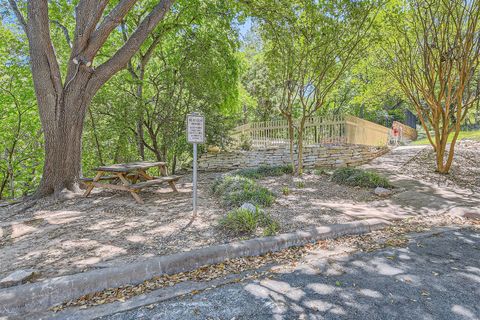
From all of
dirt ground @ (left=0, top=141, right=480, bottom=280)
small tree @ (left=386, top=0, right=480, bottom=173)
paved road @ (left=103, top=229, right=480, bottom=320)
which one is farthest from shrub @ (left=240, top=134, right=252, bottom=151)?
paved road @ (left=103, top=229, right=480, bottom=320)

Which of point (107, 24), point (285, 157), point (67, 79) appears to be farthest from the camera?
point (285, 157)

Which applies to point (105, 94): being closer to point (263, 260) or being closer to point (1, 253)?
point (1, 253)

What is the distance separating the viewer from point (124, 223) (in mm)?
3967

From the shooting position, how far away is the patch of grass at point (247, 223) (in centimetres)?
348

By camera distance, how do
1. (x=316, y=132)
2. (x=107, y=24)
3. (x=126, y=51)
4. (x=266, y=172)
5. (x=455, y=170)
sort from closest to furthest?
(x=107, y=24) < (x=126, y=51) < (x=455, y=170) < (x=266, y=172) < (x=316, y=132)

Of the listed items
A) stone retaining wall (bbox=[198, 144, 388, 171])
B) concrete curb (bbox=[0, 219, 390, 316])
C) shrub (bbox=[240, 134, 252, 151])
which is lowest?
concrete curb (bbox=[0, 219, 390, 316])

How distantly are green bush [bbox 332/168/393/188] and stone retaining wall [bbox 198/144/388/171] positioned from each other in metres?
2.48

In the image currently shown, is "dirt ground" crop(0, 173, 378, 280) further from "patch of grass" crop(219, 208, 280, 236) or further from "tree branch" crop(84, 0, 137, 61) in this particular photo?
"tree branch" crop(84, 0, 137, 61)

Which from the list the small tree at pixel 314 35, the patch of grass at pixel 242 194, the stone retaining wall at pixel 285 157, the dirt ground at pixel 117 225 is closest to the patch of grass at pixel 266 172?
the small tree at pixel 314 35

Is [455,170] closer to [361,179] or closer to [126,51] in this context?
[361,179]

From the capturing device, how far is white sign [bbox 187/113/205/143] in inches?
153

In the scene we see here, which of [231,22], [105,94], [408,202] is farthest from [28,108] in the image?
[408,202]

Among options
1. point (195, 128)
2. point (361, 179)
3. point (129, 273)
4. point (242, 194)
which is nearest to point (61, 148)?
point (195, 128)

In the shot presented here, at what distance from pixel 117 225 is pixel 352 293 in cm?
316
